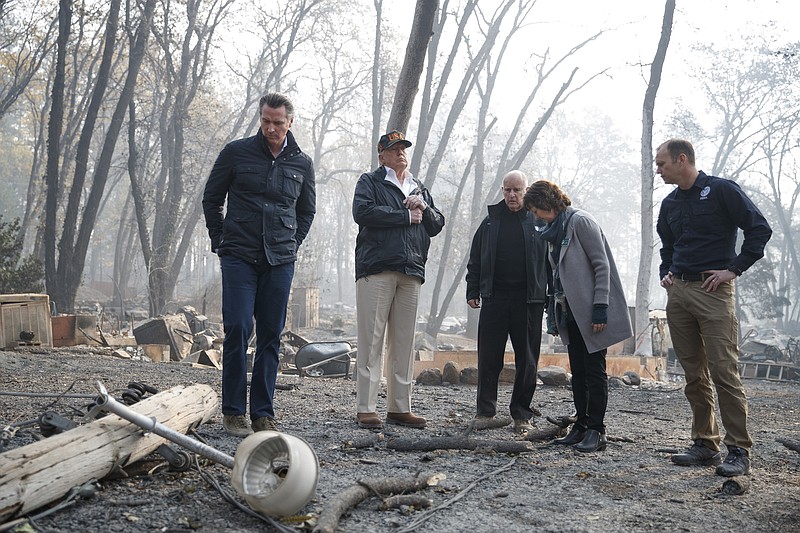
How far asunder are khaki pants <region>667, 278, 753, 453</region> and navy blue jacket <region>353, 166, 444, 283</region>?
6.81 feet

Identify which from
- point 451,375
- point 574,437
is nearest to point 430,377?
point 451,375

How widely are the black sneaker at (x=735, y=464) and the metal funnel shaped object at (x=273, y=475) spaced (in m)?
2.93

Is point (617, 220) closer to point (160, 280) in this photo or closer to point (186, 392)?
point (160, 280)

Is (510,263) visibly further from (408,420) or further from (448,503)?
(448,503)


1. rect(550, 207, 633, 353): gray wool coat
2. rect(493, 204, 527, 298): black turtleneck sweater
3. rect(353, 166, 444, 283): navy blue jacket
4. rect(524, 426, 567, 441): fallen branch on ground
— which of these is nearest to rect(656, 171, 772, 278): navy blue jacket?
rect(550, 207, 633, 353): gray wool coat

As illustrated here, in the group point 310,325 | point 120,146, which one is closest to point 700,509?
point 310,325

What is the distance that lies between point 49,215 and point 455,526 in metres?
17.1

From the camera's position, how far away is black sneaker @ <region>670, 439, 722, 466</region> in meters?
5.59

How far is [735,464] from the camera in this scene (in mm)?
5211

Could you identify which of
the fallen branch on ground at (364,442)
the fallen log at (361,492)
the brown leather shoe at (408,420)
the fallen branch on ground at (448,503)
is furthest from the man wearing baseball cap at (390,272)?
the fallen log at (361,492)

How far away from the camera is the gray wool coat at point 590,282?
5.93m

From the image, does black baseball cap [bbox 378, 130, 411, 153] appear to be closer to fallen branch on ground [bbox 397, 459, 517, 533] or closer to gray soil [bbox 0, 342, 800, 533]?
gray soil [bbox 0, 342, 800, 533]

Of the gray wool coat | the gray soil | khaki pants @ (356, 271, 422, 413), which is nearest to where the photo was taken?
the gray soil

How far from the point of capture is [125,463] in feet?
13.7
